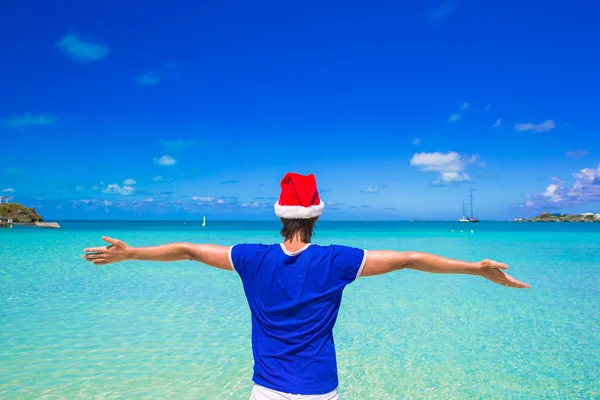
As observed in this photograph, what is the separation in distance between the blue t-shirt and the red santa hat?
194 mm

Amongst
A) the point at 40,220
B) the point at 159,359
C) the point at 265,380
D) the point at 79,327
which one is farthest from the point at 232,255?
the point at 40,220

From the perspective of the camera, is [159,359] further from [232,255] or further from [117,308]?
[232,255]

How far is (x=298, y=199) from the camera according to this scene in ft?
8.05

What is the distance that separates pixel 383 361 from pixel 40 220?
306 ft

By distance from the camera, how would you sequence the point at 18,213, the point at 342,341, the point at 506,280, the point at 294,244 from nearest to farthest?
1. the point at 294,244
2. the point at 506,280
3. the point at 342,341
4. the point at 18,213

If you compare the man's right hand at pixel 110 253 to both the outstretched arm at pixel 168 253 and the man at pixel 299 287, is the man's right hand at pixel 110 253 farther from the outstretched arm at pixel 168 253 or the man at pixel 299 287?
the man at pixel 299 287

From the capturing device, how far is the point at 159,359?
6.79 m

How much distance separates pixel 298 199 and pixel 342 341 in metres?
6.05

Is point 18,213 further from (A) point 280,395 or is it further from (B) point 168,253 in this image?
(A) point 280,395

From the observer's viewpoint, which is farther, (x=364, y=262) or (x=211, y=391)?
(x=211, y=391)

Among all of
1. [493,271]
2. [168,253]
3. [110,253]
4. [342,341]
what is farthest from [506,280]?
[342,341]

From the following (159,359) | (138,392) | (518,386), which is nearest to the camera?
(138,392)

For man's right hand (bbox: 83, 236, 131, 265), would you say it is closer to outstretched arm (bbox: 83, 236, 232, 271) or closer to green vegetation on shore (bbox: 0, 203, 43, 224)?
outstretched arm (bbox: 83, 236, 232, 271)

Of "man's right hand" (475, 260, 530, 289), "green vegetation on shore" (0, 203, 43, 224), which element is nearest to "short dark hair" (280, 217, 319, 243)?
"man's right hand" (475, 260, 530, 289)
